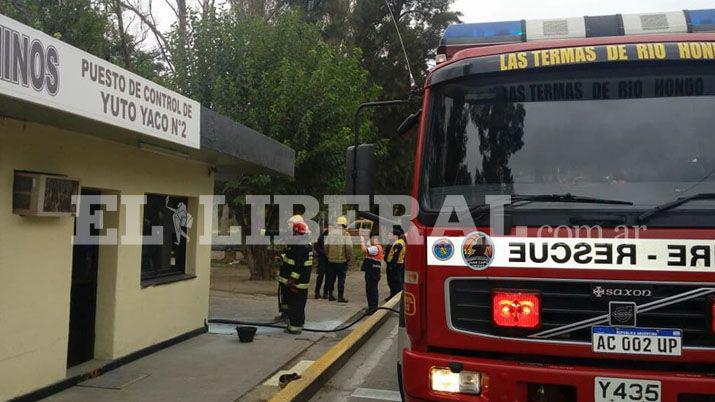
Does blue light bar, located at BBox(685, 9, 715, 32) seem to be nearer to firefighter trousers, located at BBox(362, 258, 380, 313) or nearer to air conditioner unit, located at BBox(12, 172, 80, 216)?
air conditioner unit, located at BBox(12, 172, 80, 216)

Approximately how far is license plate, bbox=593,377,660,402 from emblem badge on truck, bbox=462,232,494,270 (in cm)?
84

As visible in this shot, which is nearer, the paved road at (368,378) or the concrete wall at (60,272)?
the concrete wall at (60,272)

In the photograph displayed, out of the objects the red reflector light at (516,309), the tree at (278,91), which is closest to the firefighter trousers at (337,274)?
the tree at (278,91)

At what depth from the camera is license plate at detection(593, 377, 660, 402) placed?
3213 millimetres

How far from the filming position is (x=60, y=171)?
5590 mm

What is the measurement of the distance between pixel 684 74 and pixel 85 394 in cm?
539

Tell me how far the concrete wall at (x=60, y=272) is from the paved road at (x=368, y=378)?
7.46 feet

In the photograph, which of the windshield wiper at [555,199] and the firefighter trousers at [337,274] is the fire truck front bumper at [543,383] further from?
the firefighter trousers at [337,274]

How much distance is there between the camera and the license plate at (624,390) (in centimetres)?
321

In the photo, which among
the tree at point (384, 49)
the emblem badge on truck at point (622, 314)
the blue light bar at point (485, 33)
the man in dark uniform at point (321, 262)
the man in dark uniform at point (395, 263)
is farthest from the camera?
the tree at point (384, 49)

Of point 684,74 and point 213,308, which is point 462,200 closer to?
point 684,74

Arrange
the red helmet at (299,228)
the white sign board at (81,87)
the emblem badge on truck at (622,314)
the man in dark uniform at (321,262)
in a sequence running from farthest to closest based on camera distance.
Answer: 1. the man in dark uniform at (321,262)
2. the red helmet at (299,228)
3. the white sign board at (81,87)
4. the emblem badge on truck at (622,314)

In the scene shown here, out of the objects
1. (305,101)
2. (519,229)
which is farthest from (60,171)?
(305,101)

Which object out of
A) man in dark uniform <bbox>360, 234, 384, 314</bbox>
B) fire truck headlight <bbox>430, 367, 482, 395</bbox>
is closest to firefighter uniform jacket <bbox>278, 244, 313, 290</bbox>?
man in dark uniform <bbox>360, 234, 384, 314</bbox>
